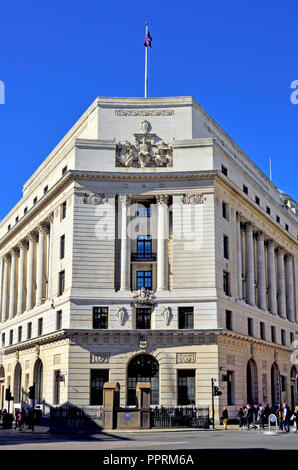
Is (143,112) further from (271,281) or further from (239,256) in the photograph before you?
(271,281)

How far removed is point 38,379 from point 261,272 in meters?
26.6

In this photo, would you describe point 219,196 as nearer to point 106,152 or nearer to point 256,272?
point 106,152

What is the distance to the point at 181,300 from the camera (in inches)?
2100

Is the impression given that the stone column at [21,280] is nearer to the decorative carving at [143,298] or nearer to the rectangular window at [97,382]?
the rectangular window at [97,382]

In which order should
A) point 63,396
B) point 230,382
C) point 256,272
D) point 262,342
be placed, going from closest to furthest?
1. point 63,396
2. point 230,382
3. point 262,342
4. point 256,272

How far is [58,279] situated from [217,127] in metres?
23.6

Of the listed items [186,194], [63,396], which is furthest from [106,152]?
[63,396]

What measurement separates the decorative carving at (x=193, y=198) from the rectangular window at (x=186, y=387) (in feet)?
48.1

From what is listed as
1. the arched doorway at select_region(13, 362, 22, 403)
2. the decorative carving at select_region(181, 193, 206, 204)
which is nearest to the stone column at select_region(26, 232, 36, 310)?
the arched doorway at select_region(13, 362, 22, 403)

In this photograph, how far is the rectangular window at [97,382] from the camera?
51.7 metres

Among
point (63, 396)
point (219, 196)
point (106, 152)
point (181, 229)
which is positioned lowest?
point (63, 396)

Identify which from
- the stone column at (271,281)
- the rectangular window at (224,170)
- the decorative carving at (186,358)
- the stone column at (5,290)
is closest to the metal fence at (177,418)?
the decorative carving at (186,358)

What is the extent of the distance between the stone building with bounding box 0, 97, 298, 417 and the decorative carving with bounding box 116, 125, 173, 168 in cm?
9

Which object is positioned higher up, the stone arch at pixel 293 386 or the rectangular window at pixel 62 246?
the rectangular window at pixel 62 246
